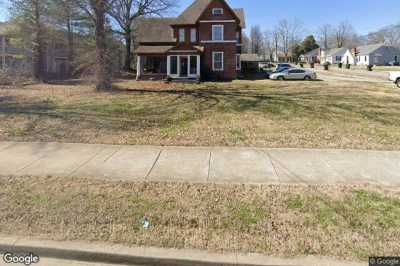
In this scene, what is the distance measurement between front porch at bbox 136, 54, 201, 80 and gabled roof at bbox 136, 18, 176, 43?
8.49 ft

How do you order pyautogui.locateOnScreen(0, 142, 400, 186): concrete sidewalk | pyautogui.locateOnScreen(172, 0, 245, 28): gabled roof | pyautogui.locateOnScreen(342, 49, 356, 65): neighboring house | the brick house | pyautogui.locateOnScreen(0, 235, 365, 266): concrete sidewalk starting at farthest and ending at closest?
pyautogui.locateOnScreen(342, 49, 356, 65): neighboring house, pyautogui.locateOnScreen(172, 0, 245, 28): gabled roof, the brick house, pyautogui.locateOnScreen(0, 142, 400, 186): concrete sidewalk, pyautogui.locateOnScreen(0, 235, 365, 266): concrete sidewalk

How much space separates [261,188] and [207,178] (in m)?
1.03

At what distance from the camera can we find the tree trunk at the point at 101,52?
725 inches

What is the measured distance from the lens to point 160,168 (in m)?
6.11

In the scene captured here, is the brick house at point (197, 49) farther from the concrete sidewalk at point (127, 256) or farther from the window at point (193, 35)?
the concrete sidewalk at point (127, 256)

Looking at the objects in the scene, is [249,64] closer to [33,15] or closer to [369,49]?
[33,15]

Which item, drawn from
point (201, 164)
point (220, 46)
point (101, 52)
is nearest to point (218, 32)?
point (220, 46)

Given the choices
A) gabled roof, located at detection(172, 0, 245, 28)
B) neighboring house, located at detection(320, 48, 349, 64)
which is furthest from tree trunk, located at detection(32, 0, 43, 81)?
neighboring house, located at detection(320, 48, 349, 64)

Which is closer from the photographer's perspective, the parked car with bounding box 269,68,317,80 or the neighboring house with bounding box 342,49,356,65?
the parked car with bounding box 269,68,317,80

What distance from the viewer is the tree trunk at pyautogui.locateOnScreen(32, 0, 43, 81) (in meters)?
27.7

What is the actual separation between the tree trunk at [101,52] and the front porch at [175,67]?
10.5m

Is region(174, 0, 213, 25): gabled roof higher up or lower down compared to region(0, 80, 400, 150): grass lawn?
higher up

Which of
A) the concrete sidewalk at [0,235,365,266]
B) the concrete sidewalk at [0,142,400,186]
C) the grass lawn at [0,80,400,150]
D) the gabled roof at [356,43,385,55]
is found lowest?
the concrete sidewalk at [0,235,365,266]

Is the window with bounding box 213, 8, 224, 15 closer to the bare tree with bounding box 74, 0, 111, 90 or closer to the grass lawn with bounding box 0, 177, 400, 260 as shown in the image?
the bare tree with bounding box 74, 0, 111, 90
